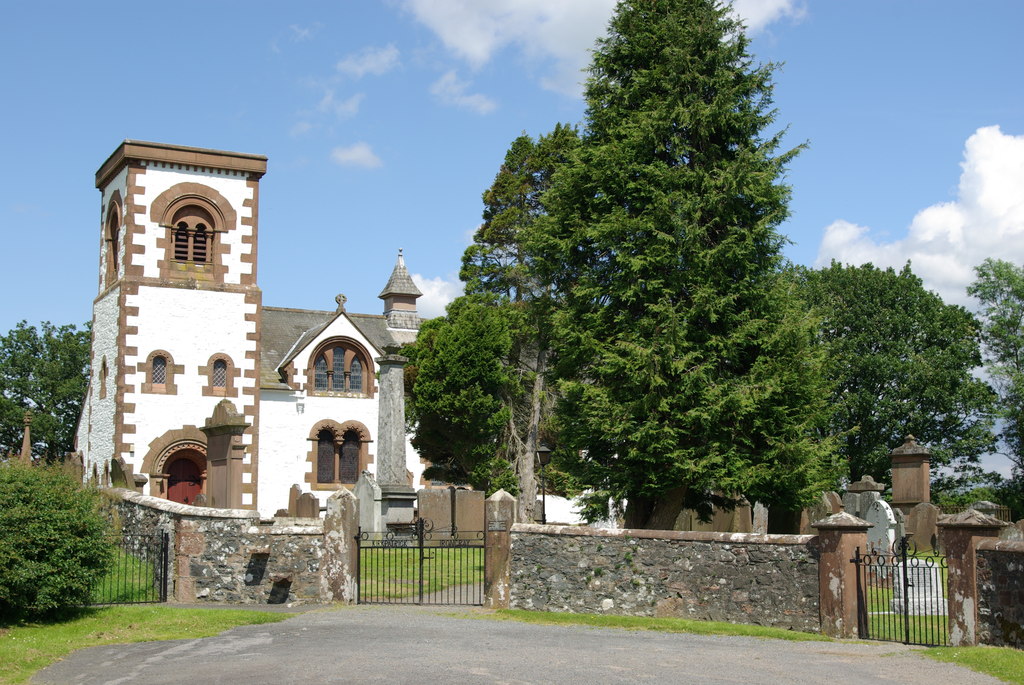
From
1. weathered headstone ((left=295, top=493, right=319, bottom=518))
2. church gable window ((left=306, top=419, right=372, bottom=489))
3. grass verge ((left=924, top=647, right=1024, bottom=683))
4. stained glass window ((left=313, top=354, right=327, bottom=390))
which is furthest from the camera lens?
stained glass window ((left=313, top=354, right=327, bottom=390))

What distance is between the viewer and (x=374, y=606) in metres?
18.9

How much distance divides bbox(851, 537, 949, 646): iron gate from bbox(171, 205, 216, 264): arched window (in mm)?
24792

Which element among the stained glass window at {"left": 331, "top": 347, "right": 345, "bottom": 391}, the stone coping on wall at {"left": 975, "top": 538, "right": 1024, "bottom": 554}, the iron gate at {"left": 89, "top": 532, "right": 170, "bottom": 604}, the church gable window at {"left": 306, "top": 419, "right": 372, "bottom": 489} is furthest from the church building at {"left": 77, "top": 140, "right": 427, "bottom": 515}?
the stone coping on wall at {"left": 975, "top": 538, "right": 1024, "bottom": 554}

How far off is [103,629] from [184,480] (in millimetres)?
20378

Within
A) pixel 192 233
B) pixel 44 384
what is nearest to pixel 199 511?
pixel 192 233

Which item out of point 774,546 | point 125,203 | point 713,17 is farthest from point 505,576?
point 125,203

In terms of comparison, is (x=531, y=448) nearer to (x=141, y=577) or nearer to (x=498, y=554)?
(x=141, y=577)

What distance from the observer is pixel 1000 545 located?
549 inches

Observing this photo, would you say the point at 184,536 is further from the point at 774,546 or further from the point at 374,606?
the point at 774,546

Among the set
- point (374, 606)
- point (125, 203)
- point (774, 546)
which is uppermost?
point (125, 203)

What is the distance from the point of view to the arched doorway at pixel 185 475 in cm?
3484

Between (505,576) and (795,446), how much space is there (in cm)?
739

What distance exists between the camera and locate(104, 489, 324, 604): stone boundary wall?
18.8 m

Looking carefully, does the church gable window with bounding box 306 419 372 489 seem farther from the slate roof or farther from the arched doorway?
the arched doorway
